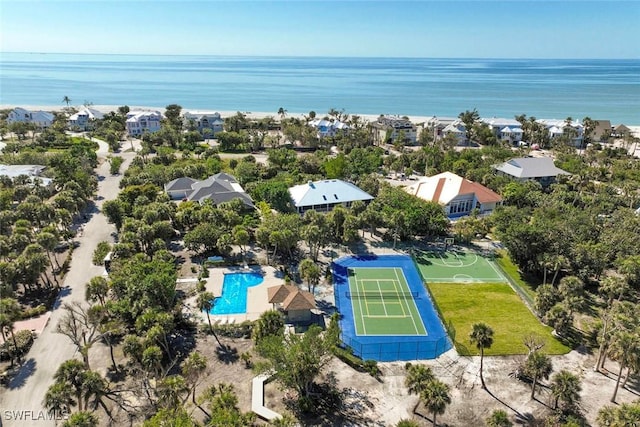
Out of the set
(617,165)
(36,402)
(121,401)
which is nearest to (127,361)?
(121,401)

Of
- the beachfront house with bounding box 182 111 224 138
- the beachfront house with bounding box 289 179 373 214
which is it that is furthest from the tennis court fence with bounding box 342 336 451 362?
the beachfront house with bounding box 182 111 224 138

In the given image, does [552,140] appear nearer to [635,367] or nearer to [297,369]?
[635,367]

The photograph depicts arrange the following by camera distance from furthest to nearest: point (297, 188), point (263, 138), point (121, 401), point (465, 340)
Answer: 1. point (263, 138)
2. point (297, 188)
3. point (465, 340)
4. point (121, 401)

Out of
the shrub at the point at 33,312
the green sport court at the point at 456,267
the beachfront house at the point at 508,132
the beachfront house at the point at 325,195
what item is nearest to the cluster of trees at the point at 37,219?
the shrub at the point at 33,312

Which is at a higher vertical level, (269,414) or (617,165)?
(617,165)

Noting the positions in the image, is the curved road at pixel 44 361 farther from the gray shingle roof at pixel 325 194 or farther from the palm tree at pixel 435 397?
the gray shingle roof at pixel 325 194

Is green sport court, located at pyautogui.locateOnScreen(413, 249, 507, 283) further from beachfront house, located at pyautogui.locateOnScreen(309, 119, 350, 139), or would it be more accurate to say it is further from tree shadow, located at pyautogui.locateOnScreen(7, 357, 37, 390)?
beachfront house, located at pyautogui.locateOnScreen(309, 119, 350, 139)
